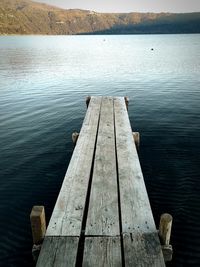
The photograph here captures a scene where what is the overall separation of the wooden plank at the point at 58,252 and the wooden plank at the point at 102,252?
253 mm

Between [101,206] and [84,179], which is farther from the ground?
[84,179]

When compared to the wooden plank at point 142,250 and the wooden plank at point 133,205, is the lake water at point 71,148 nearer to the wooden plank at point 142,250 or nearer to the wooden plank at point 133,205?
the wooden plank at point 133,205

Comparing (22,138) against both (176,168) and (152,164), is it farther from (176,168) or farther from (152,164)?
(176,168)

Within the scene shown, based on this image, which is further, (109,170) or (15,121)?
(15,121)

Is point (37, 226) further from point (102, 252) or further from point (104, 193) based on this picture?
point (104, 193)

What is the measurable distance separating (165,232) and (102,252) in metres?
1.39

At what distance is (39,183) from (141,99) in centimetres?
1528

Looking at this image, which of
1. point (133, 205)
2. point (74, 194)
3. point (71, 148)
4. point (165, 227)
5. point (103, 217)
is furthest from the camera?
point (71, 148)

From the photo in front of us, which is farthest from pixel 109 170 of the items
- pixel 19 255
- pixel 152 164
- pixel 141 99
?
pixel 141 99

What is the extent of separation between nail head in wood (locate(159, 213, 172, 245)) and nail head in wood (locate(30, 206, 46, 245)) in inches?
98.9

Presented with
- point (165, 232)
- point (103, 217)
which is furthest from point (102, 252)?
point (165, 232)

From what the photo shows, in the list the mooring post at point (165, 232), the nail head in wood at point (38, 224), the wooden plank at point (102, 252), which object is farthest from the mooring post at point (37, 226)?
the mooring post at point (165, 232)

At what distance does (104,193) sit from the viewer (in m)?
7.38

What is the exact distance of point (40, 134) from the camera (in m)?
16.8
